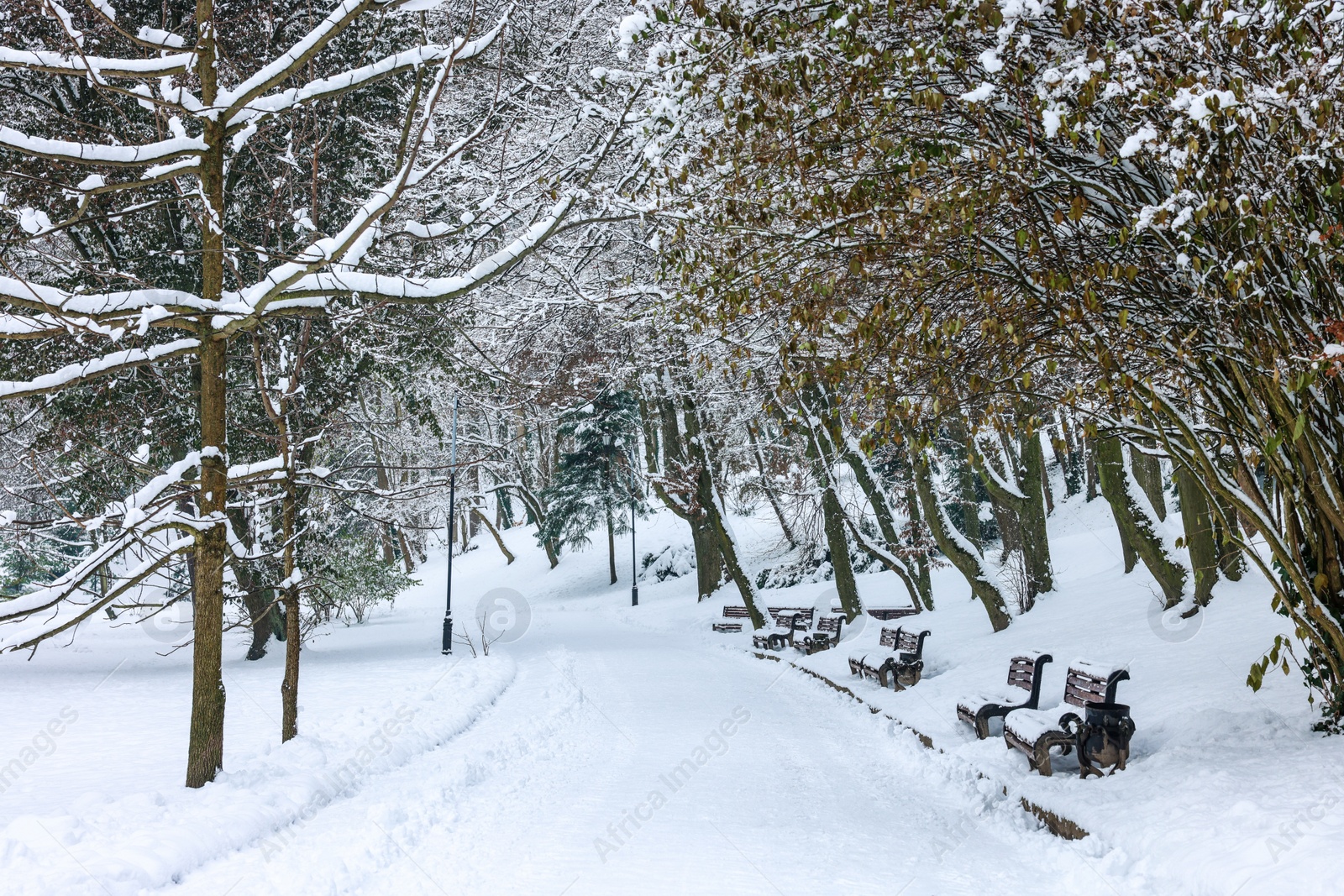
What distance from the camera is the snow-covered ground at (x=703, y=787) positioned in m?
5.61

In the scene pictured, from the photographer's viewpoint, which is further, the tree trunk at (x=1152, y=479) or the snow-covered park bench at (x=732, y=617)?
the snow-covered park bench at (x=732, y=617)

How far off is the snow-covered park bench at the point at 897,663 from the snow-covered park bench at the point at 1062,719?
4011 mm

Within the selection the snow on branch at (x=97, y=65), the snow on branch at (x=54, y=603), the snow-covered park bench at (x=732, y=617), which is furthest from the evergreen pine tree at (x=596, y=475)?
the snow on branch at (x=54, y=603)

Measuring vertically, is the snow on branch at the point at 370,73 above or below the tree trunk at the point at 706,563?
above

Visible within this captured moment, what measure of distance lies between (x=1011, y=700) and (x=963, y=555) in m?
5.67

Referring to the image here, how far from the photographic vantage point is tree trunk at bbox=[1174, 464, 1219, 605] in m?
11.7

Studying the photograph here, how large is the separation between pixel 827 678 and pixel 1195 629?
5756 millimetres

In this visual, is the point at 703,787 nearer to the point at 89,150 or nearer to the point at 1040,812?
the point at 1040,812

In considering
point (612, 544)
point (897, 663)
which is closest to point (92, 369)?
point (897, 663)

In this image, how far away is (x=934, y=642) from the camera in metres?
15.2

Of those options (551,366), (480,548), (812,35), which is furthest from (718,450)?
(480,548)

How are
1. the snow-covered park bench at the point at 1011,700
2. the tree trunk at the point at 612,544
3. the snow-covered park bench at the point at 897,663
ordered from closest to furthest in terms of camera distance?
the snow-covered park bench at the point at 1011,700, the snow-covered park bench at the point at 897,663, the tree trunk at the point at 612,544

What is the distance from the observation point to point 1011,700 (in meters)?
9.55

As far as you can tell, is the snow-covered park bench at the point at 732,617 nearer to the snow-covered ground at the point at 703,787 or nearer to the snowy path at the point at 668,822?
the snow-covered ground at the point at 703,787
